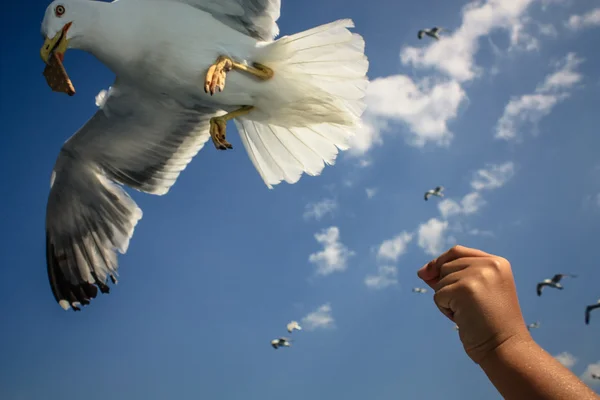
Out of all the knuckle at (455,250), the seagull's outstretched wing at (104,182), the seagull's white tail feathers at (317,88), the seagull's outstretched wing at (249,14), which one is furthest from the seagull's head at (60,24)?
the knuckle at (455,250)

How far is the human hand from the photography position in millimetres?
703

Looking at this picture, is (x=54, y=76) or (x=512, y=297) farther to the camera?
(x=54, y=76)

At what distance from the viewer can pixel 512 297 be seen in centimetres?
72

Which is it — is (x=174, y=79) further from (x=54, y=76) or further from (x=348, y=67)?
(x=348, y=67)

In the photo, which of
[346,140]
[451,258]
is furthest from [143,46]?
[451,258]

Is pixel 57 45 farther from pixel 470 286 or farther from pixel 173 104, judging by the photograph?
pixel 470 286

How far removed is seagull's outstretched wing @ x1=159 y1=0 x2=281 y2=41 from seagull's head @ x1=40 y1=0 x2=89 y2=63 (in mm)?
615

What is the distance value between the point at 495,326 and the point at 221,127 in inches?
100

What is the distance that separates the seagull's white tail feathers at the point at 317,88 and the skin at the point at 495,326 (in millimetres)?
2548

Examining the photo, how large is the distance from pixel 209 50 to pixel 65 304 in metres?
2.18

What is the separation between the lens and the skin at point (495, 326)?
0.64 m

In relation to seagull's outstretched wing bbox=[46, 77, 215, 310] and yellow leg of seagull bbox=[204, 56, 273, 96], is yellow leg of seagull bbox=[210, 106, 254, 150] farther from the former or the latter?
seagull's outstretched wing bbox=[46, 77, 215, 310]

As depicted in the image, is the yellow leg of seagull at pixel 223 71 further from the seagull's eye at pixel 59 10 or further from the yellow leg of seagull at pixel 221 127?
the seagull's eye at pixel 59 10

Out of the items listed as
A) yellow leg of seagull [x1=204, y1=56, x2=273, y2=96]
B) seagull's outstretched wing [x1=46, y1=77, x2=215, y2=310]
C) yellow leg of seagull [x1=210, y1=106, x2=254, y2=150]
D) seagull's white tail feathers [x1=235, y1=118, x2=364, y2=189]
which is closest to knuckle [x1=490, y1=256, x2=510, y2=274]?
yellow leg of seagull [x1=204, y1=56, x2=273, y2=96]
